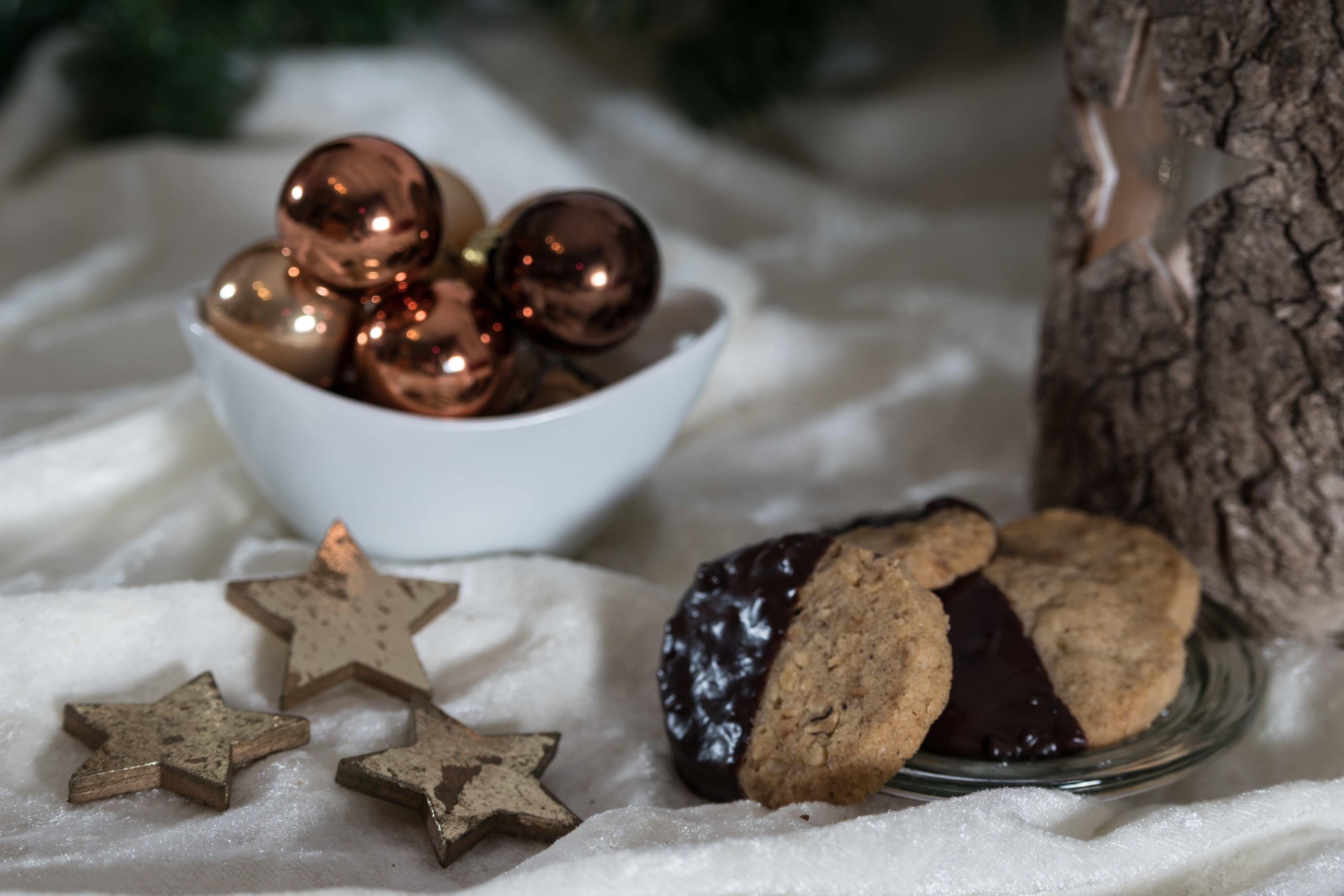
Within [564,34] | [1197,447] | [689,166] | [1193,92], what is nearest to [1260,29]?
[1193,92]

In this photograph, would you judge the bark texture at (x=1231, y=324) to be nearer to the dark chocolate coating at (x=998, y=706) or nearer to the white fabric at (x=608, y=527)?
the white fabric at (x=608, y=527)

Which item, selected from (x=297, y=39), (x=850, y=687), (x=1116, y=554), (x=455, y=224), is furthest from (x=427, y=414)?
(x=297, y=39)

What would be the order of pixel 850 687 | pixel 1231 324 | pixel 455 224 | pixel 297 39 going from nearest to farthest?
pixel 850 687 < pixel 1231 324 < pixel 455 224 < pixel 297 39

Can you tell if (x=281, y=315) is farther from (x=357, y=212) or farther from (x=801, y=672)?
(x=801, y=672)

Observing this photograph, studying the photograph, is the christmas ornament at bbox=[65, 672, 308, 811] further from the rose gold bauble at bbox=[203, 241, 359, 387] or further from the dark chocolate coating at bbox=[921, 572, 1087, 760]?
the dark chocolate coating at bbox=[921, 572, 1087, 760]

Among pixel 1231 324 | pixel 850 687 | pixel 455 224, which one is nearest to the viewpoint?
pixel 850 687

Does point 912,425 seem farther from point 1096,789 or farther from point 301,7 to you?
point 301,7
